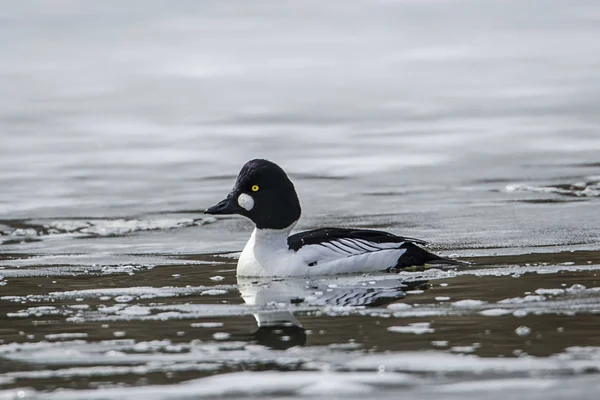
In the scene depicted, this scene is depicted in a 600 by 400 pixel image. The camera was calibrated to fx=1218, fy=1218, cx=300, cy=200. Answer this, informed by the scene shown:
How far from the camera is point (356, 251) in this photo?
9.12m

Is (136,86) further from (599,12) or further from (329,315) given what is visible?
(329,315)

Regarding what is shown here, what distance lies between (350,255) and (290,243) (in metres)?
0.46

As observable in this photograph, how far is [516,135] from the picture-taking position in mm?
16828

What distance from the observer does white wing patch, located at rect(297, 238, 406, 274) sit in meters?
9.02

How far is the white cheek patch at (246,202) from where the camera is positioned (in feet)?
30.5

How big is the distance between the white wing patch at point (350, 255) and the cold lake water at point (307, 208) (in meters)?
0.20

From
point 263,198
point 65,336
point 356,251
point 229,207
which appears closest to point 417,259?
point 356,251

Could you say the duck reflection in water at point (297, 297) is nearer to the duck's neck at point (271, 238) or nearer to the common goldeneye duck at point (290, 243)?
the common goldeneye duck at point (290, 243)

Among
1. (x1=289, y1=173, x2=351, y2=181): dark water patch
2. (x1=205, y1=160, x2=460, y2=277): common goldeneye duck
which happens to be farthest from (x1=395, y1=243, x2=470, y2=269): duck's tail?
(x1=289, y1=173, x2=351, y2=181): dark water patch

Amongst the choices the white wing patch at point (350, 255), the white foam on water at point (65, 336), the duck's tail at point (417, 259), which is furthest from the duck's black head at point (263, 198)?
the white foam on water at point (65, 336)

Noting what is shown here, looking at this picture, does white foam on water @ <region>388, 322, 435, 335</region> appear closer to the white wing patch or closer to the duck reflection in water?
the duck reflection in water

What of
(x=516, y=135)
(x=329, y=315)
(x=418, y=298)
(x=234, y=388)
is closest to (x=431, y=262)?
(x=418, y=298)

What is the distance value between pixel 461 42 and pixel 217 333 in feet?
67.2

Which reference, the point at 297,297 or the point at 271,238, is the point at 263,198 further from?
the point at 297,297
